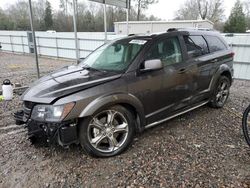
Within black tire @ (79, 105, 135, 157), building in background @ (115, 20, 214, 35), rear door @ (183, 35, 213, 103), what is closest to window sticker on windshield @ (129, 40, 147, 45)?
rear door @ (183, 35, 213, 103)

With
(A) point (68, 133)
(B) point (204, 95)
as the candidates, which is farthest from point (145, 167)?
(B) point (204, 95)

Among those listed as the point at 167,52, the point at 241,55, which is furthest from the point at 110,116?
the point at 241,55

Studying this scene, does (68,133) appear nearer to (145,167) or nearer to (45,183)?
(45,183)

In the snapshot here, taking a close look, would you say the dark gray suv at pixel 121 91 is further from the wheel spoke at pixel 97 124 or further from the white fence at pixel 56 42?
the white fence at pixel 56 42

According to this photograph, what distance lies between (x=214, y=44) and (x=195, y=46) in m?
0.74

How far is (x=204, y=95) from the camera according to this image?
446cm

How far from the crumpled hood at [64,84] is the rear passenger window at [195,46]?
161 cm

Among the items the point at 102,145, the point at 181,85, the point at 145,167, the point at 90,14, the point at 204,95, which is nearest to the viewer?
the point at 145,167

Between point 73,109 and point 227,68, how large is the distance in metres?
3.62

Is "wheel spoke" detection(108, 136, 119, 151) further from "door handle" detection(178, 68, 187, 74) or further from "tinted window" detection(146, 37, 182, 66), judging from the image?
"door handle" detection(178, 68, 187, 74)

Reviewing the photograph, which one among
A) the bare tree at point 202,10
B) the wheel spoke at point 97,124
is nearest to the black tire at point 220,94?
the wheel spoke at point 97,124

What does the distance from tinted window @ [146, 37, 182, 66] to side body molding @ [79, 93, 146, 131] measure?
73 cm

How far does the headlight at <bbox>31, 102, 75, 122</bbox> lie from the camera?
2.75 meters

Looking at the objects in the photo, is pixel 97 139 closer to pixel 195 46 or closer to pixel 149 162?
pixel 149 162
